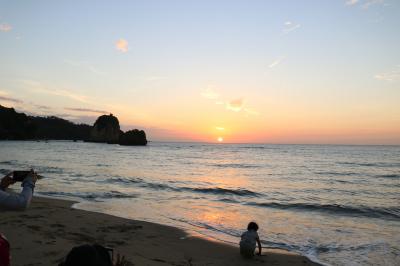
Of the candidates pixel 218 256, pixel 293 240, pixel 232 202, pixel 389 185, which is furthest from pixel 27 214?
pixel 389 185

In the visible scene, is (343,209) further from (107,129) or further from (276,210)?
(107,129)

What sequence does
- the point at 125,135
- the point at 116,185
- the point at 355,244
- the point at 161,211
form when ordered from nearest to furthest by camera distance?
the point at 355,244 → the point at 161,211 → the point at 116,185 → the point at 125,135

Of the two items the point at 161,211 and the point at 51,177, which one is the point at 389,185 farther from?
the point at 51,177

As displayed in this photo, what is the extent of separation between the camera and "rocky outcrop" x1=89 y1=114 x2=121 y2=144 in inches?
5771

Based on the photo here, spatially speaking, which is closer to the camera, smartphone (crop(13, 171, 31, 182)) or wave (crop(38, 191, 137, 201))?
smartphone (crop(13, 171, 31, 182))

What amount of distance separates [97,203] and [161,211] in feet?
10.5

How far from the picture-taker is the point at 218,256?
8898mm

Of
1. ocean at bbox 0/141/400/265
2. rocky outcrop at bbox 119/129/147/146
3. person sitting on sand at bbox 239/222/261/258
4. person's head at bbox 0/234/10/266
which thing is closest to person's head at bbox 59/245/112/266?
person's head at bbox 0/234/10/266

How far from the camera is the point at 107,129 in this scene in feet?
489

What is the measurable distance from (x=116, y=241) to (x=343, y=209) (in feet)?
38.0

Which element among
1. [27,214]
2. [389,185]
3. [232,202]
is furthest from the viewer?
[389,185]

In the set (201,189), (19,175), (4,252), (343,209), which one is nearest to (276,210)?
(343,209)

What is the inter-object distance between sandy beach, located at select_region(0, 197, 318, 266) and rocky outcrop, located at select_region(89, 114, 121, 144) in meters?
137

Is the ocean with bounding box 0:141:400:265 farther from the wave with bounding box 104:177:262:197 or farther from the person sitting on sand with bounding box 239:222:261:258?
the person sitting on sand with bounding box 239:222:261:258
